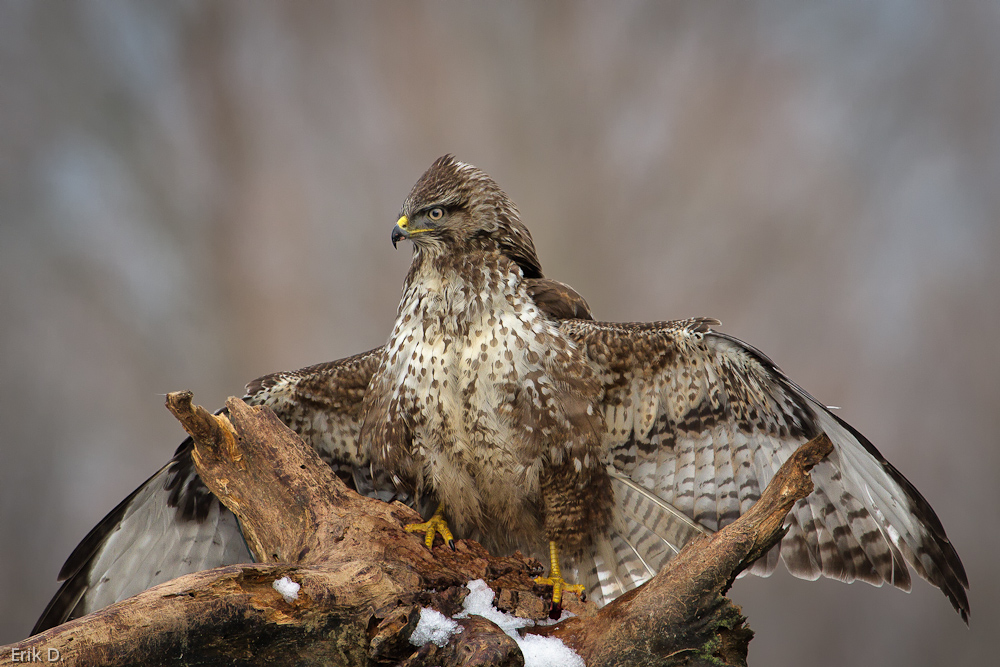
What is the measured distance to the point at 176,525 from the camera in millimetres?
2988

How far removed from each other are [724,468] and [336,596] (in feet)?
5.34

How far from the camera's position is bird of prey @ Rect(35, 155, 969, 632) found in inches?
103

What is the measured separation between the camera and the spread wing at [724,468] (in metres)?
2.59

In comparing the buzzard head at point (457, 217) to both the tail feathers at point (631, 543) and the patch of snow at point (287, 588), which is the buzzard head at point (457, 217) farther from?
the patch of snow at point (287, 588)

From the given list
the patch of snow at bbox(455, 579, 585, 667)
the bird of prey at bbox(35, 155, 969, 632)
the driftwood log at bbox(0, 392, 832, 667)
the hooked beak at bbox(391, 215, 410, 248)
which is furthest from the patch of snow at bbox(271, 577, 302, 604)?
the hooked beak at bbox(391, 215, 410, 248)

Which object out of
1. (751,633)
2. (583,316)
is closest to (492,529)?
(583,316)

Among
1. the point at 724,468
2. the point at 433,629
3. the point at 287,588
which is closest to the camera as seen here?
the point at 287,588

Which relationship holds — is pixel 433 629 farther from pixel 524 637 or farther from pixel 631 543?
pixel 631 543

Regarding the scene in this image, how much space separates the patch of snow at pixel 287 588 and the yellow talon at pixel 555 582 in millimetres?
938

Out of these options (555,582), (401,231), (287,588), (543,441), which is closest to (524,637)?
(555,582)

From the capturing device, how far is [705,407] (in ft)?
9.12

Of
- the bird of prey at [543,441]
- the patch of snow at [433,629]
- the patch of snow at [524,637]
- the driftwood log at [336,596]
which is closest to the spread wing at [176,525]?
the bird of prey at [543,441]

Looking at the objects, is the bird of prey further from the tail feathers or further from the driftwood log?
the driftwood log

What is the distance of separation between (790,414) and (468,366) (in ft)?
4.08
